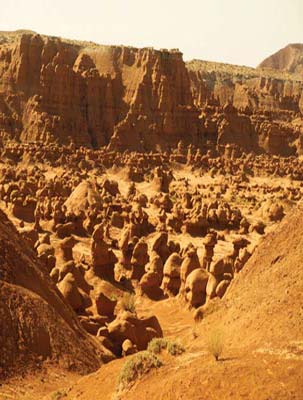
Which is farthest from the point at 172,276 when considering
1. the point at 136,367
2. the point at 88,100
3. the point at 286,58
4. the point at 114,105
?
the point at 286,58

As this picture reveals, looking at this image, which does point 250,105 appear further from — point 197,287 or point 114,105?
point 197,287

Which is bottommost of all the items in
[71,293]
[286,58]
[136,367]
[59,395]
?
[71,293]

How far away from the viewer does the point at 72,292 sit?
1339 cm

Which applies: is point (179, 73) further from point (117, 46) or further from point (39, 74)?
point (39, 74)

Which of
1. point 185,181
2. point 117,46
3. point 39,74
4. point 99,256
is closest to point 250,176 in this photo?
point 185,181

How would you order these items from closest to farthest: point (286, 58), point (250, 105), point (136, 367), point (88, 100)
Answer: point (136, 367)
point (88, 100)
point (250, 105)
point (286, 58)

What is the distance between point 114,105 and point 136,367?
5679 centimetres

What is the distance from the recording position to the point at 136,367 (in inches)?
268

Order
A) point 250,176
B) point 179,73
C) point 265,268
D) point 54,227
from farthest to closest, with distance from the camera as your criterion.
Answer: point 179,73, point 250,176, point 54,227, point 265,268

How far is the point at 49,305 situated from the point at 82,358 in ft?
3.99

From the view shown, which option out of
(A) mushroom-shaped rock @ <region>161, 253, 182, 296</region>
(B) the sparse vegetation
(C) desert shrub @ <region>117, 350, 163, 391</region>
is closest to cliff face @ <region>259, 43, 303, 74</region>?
(A) mushroom-shaped rock @ <region>161, 253, 182, 296</region>

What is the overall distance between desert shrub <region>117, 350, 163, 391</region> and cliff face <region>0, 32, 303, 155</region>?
48.7 m

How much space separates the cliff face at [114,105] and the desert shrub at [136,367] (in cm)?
4870

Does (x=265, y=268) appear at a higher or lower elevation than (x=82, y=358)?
higher
